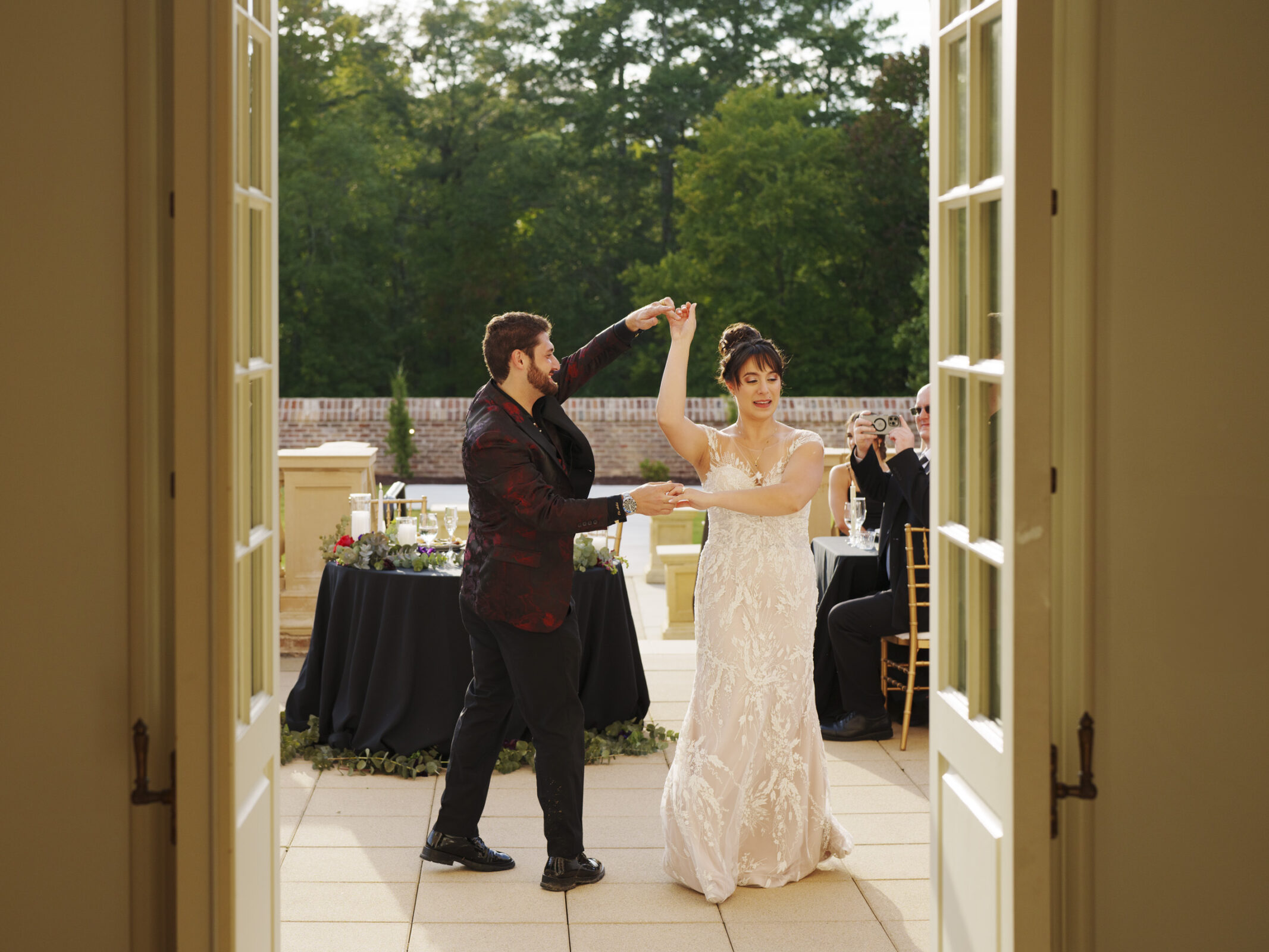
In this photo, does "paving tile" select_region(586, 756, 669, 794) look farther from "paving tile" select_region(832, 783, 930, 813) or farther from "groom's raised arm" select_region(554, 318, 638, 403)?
"groom's raised arm" select_region(554, 318, 638, 403)

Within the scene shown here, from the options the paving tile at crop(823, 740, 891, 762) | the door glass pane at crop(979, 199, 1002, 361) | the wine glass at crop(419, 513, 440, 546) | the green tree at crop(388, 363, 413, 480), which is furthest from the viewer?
the green tree at crop(388, 363, 413, 480)

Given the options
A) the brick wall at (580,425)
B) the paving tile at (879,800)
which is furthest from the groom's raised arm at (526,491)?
the brick wall at (580,425)

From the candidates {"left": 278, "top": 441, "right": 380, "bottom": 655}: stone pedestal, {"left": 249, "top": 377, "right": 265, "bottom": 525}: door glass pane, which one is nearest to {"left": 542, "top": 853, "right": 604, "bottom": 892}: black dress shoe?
{"left": 249, "top": 377, "right": 265, "bottom": 525}: door glass pane

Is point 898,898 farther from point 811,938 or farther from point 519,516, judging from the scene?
point 519,516

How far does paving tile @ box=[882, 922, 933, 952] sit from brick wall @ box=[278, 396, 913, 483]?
50.7ft

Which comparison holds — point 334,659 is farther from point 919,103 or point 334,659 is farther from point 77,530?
point 919,103

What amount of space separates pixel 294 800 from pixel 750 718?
1.98 m

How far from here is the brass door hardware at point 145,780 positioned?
253 centimetres

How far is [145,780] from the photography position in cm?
254

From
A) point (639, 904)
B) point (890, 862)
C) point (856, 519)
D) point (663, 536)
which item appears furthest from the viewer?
point (663, 536)

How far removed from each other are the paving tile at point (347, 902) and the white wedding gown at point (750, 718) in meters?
0.87

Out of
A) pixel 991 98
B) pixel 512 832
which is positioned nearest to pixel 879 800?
pixel 512 832

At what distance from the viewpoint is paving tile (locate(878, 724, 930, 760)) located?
223 inches

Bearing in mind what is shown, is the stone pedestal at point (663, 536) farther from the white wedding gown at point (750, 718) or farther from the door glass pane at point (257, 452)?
the door glass pane at point (257, 452)
